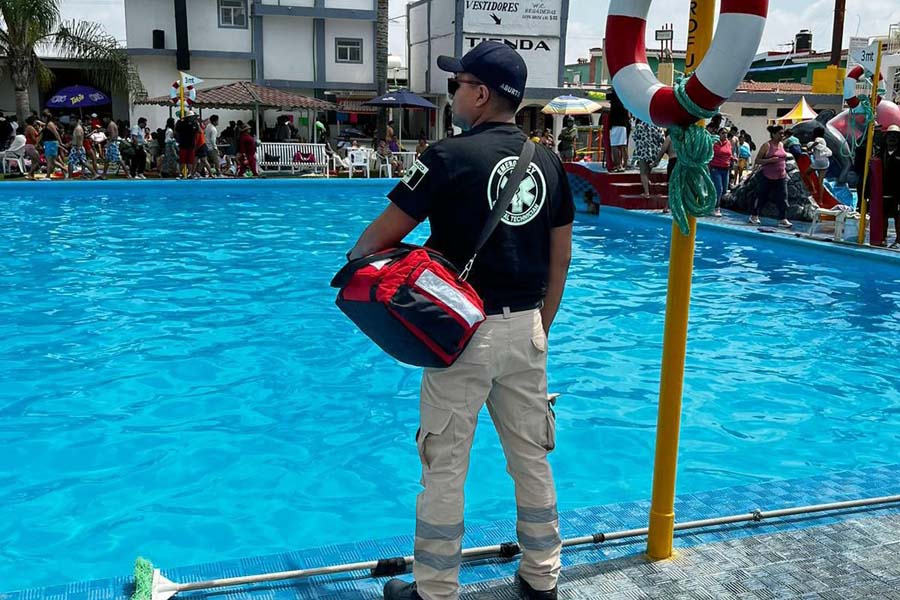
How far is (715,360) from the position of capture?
6.41m

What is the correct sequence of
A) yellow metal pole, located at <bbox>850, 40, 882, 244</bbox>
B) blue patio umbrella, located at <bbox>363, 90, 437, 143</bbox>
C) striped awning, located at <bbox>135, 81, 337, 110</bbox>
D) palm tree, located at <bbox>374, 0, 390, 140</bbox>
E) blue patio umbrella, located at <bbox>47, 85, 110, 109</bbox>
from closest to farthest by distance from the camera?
1. yellow metal pole, located at <bbox>850, 40, 882, 244</bbox>
2. striped awning, located at <bbox>135, 81, 337, 110</bbox>
3. blue patio umbrella, located at <bbox>363, 90, 437, 143</bbox>
4. blue patio umbrella, located at <bbox>47, 85, 110, 109</bbox>
5. palm tree, located at <bbox>374, 0, 390, 140</bbox>

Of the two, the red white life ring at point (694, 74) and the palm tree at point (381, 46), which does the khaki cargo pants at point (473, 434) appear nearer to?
the red white life ring at point (694, 74)

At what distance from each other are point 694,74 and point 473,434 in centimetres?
127

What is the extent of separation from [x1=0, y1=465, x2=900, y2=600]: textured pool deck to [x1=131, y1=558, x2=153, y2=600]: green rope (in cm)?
7

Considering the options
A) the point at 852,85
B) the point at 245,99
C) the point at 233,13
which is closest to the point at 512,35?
the point at 233,13

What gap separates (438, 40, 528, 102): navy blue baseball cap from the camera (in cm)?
241

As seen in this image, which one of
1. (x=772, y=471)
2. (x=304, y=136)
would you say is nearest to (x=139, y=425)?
(x=772, y=471)

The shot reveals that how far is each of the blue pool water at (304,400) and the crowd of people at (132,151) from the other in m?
10.4

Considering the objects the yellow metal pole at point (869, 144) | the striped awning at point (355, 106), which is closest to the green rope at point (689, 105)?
the yellow metal pole at point (869, 144)

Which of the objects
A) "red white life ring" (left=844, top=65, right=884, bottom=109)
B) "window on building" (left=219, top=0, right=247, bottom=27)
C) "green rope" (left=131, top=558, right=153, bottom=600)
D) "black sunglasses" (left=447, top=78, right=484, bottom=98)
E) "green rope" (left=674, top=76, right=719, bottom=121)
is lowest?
"green rope" (left=131, top=558, right=153, bottom=600)

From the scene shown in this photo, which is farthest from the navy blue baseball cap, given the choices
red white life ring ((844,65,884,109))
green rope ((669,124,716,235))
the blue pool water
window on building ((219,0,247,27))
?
window on building ((219,0,247,27))

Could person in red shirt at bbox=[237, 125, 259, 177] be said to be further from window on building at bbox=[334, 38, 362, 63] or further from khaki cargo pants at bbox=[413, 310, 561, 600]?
khaki cargo pants at bbox=[413, 310, 561, 600]

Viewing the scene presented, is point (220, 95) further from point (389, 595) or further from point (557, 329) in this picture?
point (389, 595)

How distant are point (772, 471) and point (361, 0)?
28.8 meters
